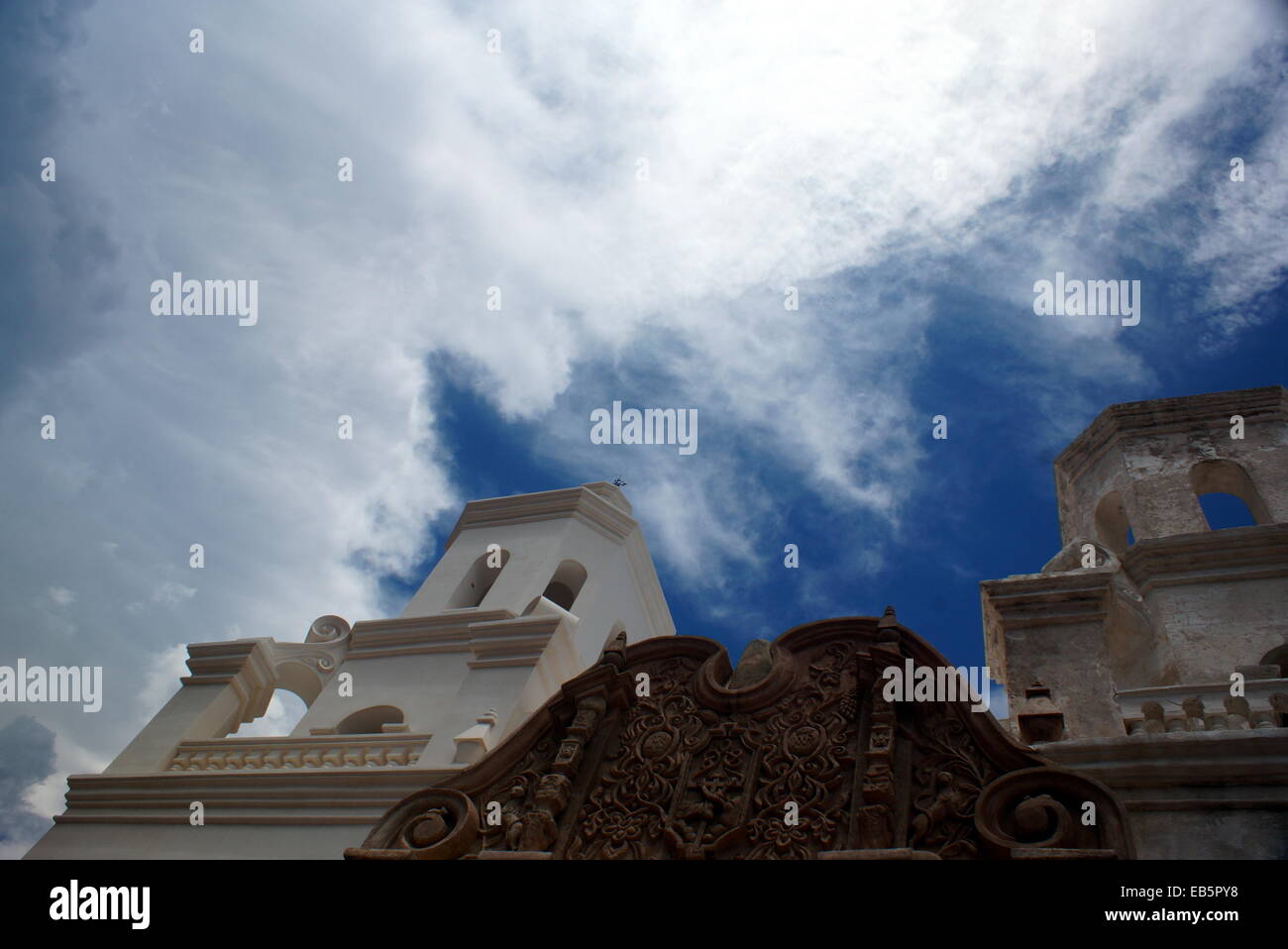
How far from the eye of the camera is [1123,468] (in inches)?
658

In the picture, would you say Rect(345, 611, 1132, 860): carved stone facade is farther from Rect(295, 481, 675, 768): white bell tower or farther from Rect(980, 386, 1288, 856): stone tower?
Rect(295, 481, 675, 768): white bell tower

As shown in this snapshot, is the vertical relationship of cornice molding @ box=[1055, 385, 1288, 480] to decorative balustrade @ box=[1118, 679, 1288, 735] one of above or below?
above

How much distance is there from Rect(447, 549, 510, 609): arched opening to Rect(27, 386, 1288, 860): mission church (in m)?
0.33

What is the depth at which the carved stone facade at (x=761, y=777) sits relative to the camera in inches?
289

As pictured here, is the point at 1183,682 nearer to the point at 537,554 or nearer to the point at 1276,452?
the point at 1276,452

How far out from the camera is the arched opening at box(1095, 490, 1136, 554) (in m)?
17.0

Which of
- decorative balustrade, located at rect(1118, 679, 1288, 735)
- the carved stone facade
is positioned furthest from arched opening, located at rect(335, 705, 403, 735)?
decorative balustrade, located at rect(1118, 679, 1288, 735)

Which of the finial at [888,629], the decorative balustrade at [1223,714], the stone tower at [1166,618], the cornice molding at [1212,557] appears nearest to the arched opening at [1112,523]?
the stone tower at [1166,618]

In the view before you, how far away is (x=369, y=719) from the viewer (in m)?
16.3

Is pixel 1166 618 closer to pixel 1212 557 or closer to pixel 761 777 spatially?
pixel 1212 557

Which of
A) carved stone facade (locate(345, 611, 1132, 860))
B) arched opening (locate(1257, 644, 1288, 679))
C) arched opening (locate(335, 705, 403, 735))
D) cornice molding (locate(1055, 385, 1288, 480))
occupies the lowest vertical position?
carved stone facade (locate(345, 611, 1132, 860))

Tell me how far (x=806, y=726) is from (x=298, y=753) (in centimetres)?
816
